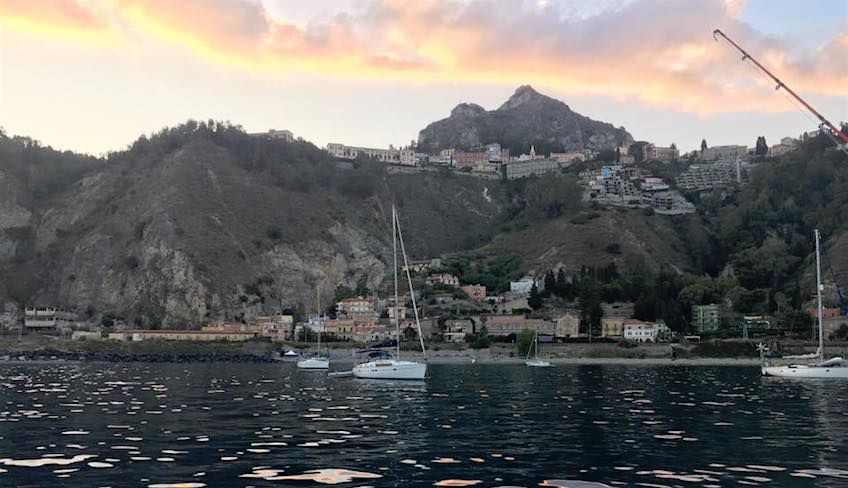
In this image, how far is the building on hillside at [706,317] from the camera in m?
145

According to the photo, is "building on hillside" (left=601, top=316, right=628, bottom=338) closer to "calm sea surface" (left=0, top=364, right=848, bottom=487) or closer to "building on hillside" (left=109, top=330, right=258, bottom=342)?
"building on hillside" (left=109, top=330, right=258, bottom=342)

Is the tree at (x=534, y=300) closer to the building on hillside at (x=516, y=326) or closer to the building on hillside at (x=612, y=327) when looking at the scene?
the building on hillside at (x=516, y=326)

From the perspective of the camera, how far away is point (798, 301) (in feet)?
469

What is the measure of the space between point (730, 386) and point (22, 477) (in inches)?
2116

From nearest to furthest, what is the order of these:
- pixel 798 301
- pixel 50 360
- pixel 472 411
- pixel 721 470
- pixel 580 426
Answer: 1. pixel 721 470
2. pixel 580 426
3. pixel 472 411
4. pixel 50 360
5. pixel 798 301

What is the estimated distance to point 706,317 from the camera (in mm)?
146875

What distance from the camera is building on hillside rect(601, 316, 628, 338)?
14175 centimetres

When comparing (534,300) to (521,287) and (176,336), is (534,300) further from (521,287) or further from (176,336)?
(176,336)

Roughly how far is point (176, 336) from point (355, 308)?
38.8 m

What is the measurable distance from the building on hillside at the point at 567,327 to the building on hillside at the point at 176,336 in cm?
5218

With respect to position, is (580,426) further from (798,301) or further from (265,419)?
(798,301)

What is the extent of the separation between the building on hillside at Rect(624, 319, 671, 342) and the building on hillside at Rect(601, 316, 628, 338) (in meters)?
1.31

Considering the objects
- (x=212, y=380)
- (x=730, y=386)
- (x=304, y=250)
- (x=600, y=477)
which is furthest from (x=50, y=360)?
(x=600, y=477)

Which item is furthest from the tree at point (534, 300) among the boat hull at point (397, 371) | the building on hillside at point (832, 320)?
the boat hull at point (397, 371)
